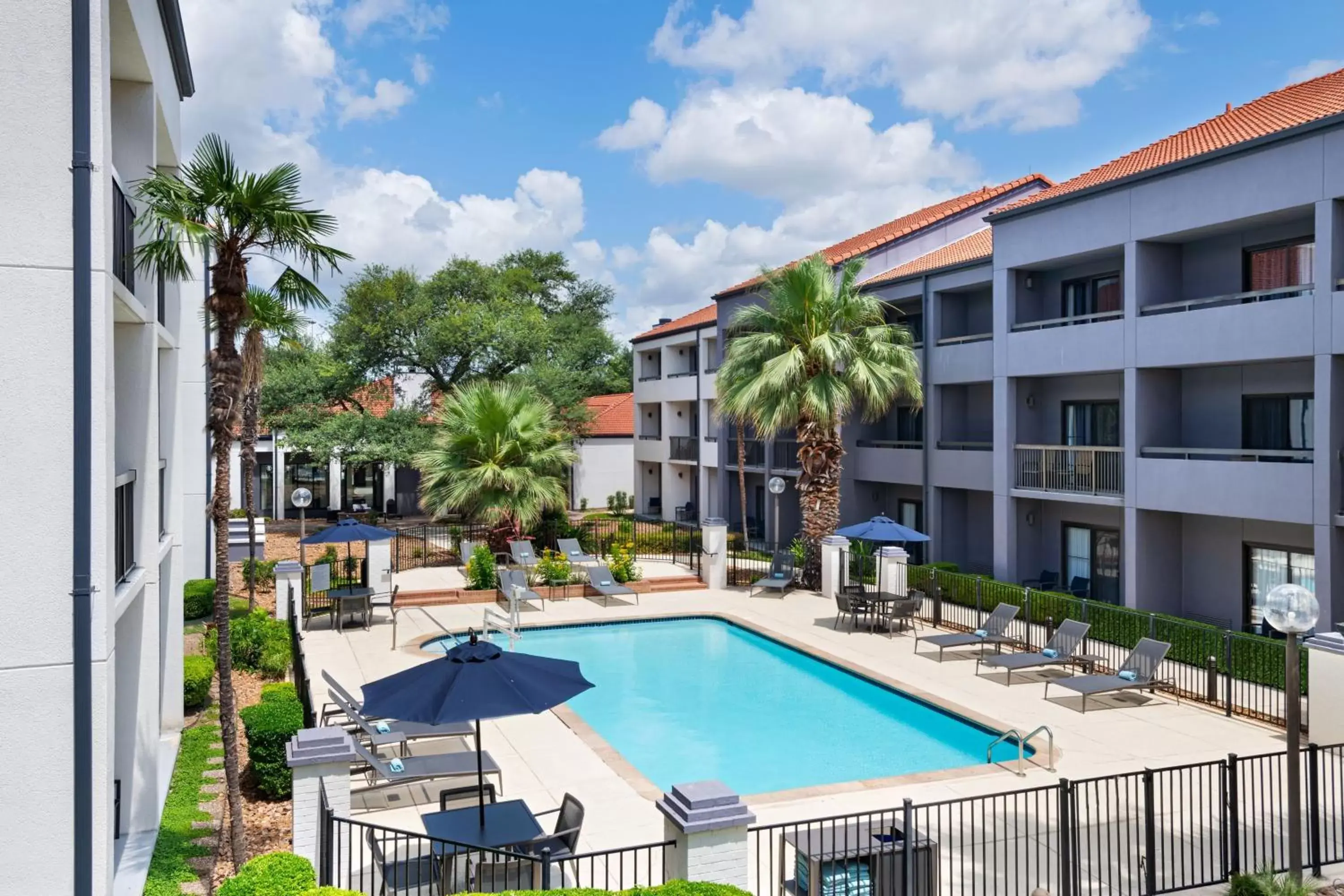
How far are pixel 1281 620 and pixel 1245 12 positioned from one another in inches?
634

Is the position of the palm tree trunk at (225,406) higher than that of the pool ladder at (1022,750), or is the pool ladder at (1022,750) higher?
the palm tree trunk at (225,406)

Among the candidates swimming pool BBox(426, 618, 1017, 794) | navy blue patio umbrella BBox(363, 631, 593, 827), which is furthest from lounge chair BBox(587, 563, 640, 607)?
navy blue patio umbrella BBox(363, 631, 593, 827)

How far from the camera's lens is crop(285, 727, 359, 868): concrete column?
29.3 feet

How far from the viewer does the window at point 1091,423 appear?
2397 cm

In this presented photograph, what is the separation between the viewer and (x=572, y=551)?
29.1m

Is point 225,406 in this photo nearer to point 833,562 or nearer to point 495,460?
point 833,562

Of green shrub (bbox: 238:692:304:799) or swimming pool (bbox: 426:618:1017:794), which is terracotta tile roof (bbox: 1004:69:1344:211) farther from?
green shrub (bbox: 238:692:304:799)

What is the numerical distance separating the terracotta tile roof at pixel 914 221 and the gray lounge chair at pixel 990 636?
47.7 ft

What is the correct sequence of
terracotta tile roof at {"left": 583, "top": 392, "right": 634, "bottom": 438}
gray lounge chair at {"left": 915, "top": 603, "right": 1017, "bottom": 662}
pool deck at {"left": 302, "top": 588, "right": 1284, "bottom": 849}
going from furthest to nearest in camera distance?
terracotta tile roof at {"left": 583, "top": 392, "right": 634, "bottom": 438} < gray lounge chair at {"left": 915, "top": 603, "right": 1017, "bottom": 662} < pool deck at {"left": 302, "top": 588, "right": 1284, "bottom": 849}

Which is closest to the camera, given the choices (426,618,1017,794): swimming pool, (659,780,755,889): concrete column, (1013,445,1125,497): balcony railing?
(659,780,755,889): concrete column

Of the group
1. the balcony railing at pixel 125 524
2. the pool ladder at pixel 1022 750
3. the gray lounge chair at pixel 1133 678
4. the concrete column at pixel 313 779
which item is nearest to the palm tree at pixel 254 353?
the balcony railing at pixel 125 524

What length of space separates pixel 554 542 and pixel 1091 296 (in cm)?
1762

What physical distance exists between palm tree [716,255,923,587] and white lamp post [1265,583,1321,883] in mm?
16555

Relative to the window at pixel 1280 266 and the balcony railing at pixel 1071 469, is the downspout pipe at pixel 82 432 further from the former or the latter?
the balcony railing at pixel 1071 469
